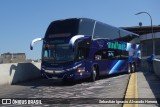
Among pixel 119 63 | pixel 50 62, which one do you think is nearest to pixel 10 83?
pixel 50 62

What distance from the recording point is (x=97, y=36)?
22422mm

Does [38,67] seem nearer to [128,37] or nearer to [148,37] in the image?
[128,37]

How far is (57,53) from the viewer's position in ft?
65.3

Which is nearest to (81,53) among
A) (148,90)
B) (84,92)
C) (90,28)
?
(90,28)

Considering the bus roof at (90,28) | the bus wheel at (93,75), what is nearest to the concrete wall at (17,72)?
the bus roof at (90,28)

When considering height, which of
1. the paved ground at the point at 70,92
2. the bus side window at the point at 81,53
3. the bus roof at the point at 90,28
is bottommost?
the paved ground at the point at 70,92

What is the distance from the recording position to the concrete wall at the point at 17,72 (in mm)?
20281

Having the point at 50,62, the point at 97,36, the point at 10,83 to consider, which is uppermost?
the point at 97,36

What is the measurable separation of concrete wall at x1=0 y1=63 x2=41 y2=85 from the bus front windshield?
92.1 inches

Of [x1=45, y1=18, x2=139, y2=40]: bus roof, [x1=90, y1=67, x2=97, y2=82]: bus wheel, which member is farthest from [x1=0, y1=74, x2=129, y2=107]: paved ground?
[x1=45, y1=18, x2=139, y2=40]: bus roof

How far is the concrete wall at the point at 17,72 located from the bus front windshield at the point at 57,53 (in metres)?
2.34

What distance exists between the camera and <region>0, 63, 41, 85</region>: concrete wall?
20281 millimetres

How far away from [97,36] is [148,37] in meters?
36.5

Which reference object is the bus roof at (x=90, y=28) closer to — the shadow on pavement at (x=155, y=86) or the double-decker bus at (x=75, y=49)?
the double-decker bus at (x=75, y=49)
